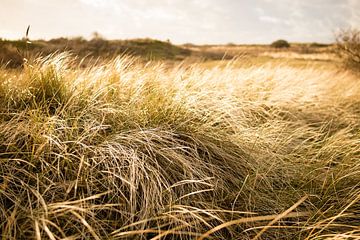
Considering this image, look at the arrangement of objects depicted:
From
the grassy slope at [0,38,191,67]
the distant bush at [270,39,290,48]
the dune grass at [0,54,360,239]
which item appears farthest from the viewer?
the distant bush at [270,39,290,48]

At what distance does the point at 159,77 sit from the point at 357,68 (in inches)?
254

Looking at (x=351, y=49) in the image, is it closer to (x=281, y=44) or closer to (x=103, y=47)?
(x=103, y=47)

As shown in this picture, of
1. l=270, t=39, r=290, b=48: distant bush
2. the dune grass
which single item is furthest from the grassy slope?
l=270, t=39, r=290, b=48: distant bush

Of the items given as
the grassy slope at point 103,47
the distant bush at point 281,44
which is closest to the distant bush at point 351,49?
the grassy slope at point 103,47

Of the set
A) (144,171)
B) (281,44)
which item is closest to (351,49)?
(144,171)

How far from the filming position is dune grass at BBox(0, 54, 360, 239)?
3.86 feet

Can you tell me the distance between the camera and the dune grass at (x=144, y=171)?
1176 mm

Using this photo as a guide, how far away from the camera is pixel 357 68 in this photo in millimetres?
7262

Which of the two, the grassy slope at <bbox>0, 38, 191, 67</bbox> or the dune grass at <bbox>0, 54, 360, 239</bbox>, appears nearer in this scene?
the dune grass at <bbox>0, 54, 360, 239</bbox>

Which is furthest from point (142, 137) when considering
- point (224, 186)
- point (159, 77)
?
point (159, 77)

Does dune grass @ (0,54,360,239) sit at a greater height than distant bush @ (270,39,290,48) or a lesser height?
lesser

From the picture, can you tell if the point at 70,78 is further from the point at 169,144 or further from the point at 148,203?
the point at 148,203

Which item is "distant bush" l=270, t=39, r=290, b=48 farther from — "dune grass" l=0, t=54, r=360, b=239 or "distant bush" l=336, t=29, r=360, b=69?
"dune grass" l=0, t=54, r=360, b=239

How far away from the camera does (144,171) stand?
138 cm
